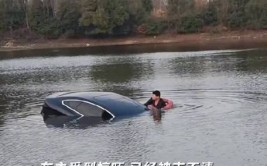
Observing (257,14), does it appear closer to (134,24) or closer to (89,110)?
(134,24)

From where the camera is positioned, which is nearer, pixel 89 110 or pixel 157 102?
pixel 89 110

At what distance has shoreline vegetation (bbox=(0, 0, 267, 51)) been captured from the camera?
3489 inches

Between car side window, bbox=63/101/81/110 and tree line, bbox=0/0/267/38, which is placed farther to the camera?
tree line, bbox=0/0/267/38

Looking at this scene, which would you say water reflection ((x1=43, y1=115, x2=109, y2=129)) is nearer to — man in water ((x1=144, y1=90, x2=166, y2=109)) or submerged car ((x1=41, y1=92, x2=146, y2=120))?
submerged car ((x1=41, y1=92, x2=146, y2=120))

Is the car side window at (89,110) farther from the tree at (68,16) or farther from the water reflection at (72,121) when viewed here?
the tree at (68,16)

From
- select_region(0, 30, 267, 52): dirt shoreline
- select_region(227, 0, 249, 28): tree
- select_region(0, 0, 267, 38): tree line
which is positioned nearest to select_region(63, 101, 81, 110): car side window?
select_region(0, 30, 267, 52): dirt shoreline

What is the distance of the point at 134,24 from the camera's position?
309 feet

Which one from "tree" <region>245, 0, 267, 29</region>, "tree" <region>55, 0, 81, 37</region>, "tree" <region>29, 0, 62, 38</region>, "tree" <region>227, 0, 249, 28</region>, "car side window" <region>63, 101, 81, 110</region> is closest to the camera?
"car side window" <region>63, 101, 81, 110</region>

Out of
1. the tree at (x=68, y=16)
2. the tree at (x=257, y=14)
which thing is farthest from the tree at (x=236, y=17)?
the tree at (x=68, y=16)

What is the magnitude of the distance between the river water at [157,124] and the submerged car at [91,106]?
2.31ft

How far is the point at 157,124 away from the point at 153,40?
224 feet

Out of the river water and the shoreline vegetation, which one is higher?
the shoreline vegetation

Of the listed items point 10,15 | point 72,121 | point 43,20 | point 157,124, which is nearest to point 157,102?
point 157,124

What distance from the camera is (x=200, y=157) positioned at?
55.2 feet
